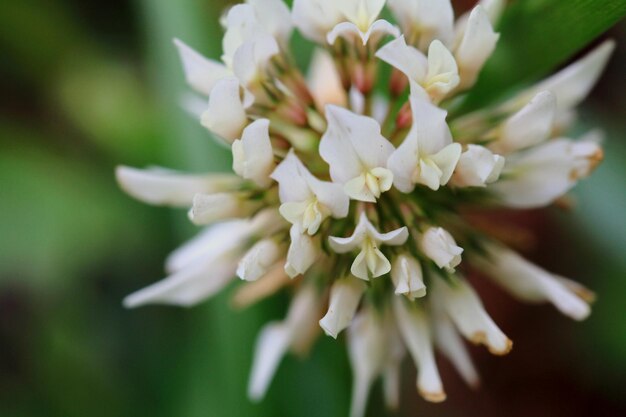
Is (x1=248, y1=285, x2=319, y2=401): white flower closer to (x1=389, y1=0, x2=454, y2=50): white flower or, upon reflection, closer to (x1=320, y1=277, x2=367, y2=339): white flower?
(x1=320, y1=277, x2=367, y2=339): white flower

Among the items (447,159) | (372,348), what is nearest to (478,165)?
(447,159)

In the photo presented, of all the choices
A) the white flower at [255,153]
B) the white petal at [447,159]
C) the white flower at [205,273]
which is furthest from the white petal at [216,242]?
the white petal at [447,159]

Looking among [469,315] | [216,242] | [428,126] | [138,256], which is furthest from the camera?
[138,256]

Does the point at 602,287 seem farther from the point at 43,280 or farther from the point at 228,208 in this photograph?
the point at 43,280

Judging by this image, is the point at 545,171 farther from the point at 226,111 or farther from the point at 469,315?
the point at 226,111

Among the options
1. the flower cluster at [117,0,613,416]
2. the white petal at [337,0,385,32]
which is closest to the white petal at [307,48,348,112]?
the flower cluster at [117,0,613,416]

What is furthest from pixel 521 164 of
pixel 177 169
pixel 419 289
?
pixel 177 169

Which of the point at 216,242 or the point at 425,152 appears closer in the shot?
the point at 425,152
